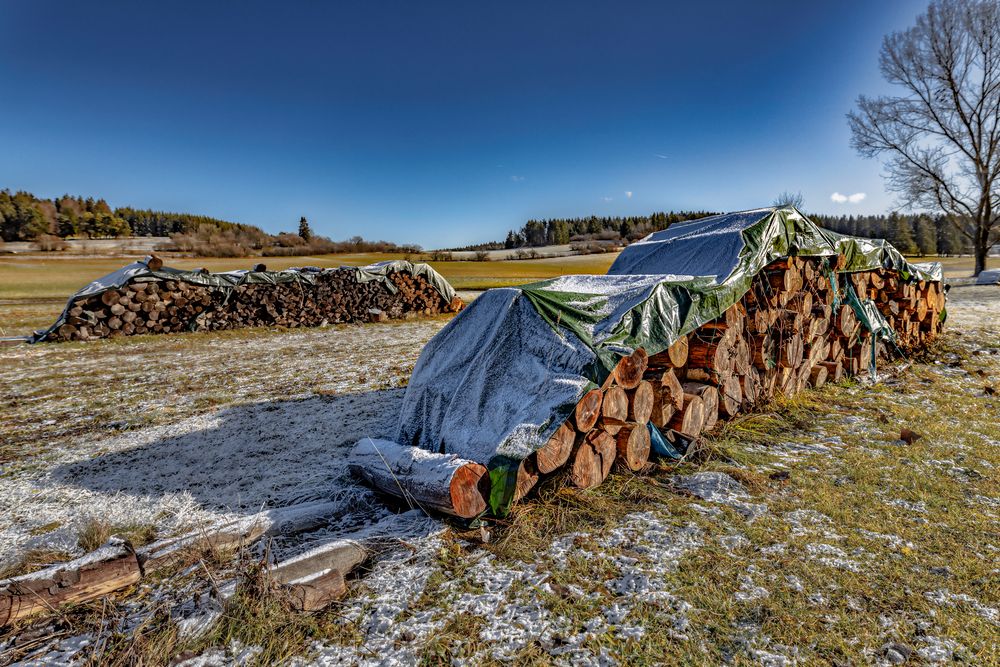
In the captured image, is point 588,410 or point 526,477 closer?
Result: point 526,477

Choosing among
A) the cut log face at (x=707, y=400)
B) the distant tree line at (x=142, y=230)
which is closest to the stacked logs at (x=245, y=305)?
the cut log face at (x=707, y=400)

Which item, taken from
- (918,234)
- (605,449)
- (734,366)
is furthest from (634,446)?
(918,234)

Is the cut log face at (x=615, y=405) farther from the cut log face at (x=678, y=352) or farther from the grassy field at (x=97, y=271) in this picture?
Answer: the grassy field at (x=97, y=271)

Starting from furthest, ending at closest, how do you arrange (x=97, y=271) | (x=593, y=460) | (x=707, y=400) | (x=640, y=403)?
(x=97, y=271)
(x=707, y=400)
(x=640, y=403)
(x=593, y=460)

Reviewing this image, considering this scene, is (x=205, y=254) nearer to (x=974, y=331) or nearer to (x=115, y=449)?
(x=115, y=449)

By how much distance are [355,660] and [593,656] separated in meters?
1.03

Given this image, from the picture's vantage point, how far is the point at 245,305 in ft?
44.3

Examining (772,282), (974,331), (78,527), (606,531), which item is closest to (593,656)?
(606,531)

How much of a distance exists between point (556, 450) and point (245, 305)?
44.2 ft

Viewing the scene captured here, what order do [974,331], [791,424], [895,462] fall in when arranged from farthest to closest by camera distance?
1. [974,331]
2. [791,424]
3. [895,462]

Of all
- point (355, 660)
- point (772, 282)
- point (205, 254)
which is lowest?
point (355, 660)

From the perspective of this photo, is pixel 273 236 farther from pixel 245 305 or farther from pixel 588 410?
pixel 588 410

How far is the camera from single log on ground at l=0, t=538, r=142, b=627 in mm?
2021

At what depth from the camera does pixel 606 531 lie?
9.11 feet
